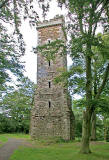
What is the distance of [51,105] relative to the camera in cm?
1777

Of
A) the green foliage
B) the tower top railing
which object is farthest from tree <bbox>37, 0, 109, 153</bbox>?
the green foliage

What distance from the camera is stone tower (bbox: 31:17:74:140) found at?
55.7 ft

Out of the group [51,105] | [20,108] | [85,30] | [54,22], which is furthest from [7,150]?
[20,108]

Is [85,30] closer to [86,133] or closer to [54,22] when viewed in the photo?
[86,133]

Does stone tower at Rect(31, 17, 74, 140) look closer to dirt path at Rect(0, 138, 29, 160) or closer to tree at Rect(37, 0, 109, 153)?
dirt path at Rect(0, 138, 29, 160)

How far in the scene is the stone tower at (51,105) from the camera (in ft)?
55.7

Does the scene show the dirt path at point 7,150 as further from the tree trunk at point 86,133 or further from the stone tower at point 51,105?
the tree trunk at point 86,133

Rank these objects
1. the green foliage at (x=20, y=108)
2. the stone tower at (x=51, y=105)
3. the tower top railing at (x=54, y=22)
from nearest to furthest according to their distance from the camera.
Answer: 1. the stone tower at (x=51, y=105)
2. the tower top railing at (x=54, y=22)
3. the green foliage at (x=20, y=108)

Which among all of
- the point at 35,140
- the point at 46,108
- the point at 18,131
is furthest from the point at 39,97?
the point at 18,131

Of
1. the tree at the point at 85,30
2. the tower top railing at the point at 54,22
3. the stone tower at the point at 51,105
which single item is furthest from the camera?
the tower top railing at the point at 54,22

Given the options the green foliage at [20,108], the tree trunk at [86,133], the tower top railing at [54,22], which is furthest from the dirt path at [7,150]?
the tower top railing at [54,22]

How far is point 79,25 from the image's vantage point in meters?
10.5

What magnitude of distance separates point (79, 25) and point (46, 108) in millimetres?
10214

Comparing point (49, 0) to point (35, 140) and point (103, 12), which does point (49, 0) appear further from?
point (35, 140)
